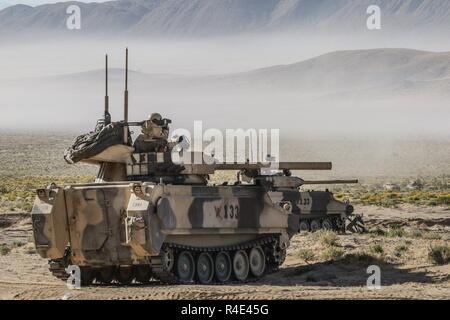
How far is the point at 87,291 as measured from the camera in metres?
21.2

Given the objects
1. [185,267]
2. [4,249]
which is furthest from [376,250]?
[4,249]

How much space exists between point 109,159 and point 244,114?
403 feet

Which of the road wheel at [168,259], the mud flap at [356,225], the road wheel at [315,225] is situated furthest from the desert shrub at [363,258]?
the road wheel at [315,225]

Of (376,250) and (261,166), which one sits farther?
(376,250)

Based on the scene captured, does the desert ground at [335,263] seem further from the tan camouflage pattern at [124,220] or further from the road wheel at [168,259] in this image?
the tan camouflage pattern at [124,220]

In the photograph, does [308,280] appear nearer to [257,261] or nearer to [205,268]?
[257,261]

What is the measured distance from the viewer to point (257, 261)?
25578mm

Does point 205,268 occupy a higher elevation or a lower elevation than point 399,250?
lower

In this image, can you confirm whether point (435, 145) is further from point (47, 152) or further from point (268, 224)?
point (268, 224)

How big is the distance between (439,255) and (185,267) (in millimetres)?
5417

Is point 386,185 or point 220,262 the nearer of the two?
point 220,262

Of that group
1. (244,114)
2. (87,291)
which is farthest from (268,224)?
(244,114)

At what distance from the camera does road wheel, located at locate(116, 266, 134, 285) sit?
24391 millimetres

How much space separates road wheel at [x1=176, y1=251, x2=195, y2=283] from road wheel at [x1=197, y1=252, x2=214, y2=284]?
7.0 inches
